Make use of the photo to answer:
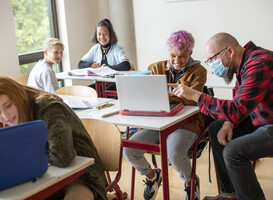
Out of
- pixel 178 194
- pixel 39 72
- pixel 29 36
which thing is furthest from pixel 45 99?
pixel 29 36

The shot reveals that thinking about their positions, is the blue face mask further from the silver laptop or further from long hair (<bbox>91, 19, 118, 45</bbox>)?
long hair (<bbox>91, 19, 118, 45</bbox>)

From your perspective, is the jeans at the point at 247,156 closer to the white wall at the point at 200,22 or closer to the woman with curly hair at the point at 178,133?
the woman with curly hair at the point at 178,133

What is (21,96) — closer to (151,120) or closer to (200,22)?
(151,120)

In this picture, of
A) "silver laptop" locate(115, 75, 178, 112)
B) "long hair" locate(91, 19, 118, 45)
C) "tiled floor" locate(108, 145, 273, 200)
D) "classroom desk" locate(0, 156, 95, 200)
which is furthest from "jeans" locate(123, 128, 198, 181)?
Result: "long hair" locate(91, 19, 118, 45)

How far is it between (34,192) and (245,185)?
51.0 inches

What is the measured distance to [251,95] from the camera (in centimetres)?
205

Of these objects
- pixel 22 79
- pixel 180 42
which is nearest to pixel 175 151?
pixel 180 42

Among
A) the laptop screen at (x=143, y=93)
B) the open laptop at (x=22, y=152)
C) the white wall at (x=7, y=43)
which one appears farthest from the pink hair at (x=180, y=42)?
the white wall at (x=7, y=43)

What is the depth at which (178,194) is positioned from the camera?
9.17 ft

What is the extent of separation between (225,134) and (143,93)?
1.81 feet

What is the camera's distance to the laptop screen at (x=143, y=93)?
2225mm

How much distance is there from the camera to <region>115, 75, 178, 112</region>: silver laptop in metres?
2.22

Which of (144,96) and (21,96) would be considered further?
(144,96)

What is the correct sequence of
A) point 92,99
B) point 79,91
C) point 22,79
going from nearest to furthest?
point 92,99, point 79,91, point 22,79
